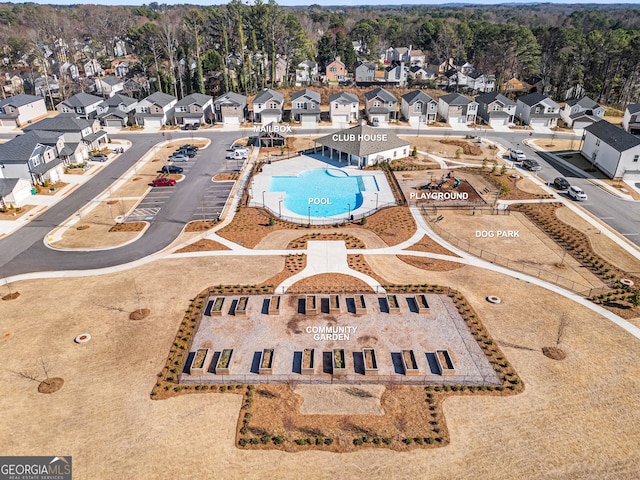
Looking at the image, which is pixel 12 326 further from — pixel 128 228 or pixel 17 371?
pixel 128 228

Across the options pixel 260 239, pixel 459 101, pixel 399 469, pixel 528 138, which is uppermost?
pixel 459 101

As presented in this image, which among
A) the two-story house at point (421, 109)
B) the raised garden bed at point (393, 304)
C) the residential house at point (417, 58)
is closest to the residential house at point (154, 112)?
the two-story house at point (421, 109)

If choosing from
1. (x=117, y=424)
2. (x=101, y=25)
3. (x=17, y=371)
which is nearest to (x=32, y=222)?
(x=17, y=371)

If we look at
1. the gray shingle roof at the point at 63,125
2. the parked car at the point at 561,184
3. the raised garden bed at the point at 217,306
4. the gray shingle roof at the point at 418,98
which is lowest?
the raised garden bed at the point at 217,306

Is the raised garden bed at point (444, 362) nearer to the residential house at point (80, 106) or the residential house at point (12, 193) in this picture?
the residential house at point (12, 193)

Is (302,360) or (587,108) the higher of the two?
(587,108)

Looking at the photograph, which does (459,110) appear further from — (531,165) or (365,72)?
(365,72)
